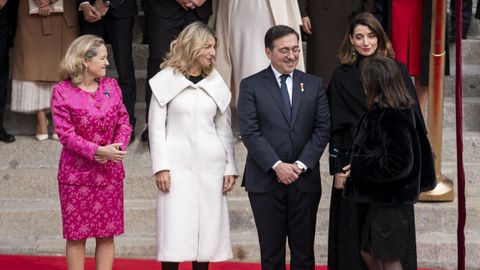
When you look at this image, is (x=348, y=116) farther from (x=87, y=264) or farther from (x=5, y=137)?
(x=5, y=137)

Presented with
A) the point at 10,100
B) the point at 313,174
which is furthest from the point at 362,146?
the point at 10,100

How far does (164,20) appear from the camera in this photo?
7926 millimetres

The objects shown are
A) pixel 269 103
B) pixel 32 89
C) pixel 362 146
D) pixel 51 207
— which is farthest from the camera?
pixel 32 89

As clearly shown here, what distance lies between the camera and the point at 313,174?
237 inches

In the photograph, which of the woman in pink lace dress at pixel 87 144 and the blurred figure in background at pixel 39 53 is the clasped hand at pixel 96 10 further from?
the woman in pink lace dress at pixel 87 144

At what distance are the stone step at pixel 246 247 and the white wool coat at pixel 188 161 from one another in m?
0.99

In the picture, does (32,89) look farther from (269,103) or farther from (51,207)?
(269,103)

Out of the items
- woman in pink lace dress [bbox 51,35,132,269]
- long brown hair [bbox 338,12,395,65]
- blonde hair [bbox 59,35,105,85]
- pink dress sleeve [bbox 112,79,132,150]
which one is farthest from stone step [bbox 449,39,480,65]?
blonde hair [bbox 59,35,105,85]

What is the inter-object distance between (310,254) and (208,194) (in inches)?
27.1

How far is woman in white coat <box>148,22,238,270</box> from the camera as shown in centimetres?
612

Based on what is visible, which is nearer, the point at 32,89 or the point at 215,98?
the point at 215,98

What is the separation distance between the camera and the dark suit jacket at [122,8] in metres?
8.07

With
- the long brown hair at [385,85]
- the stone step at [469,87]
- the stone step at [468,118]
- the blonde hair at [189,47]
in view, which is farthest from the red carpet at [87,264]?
the stone step at [469,87]

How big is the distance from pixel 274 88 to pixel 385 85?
773 millimetres
